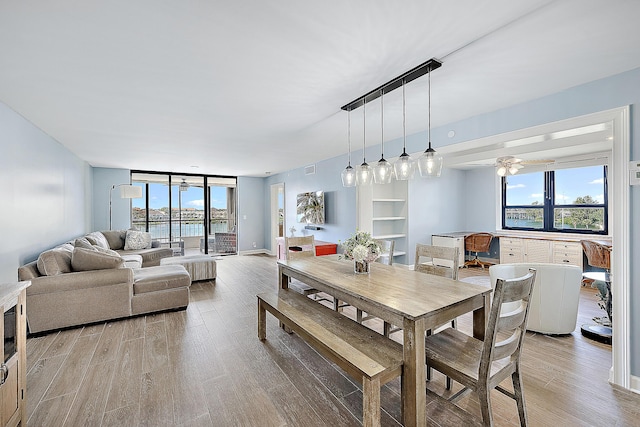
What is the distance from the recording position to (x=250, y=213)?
8820 millimetres

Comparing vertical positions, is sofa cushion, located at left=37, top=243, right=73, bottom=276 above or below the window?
below

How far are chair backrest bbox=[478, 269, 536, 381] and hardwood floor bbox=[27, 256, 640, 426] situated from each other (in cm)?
60

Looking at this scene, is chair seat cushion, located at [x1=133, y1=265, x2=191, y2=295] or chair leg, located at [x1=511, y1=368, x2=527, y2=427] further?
chair seat cushion, located at [x1=133, y1=265, x2=191, y2=295]

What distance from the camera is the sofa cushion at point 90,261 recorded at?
127 inches

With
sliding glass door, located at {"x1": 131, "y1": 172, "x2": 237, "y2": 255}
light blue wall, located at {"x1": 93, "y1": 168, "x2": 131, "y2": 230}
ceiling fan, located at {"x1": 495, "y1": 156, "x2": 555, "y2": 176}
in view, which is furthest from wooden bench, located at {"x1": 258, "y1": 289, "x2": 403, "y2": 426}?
light blue wall, located at {"x1": 93, "y1": 168, "x2": 131, "y2": 230}

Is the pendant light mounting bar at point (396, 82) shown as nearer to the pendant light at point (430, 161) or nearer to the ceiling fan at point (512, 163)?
the pendant light at point (430, 161)

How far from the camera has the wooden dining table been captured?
1.60 meters

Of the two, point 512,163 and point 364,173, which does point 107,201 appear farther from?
point 512,163

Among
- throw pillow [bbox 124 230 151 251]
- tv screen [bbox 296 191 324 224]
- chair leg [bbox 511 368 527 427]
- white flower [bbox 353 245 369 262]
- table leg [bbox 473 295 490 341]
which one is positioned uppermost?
tv screen [bbox 296 191 324 224]

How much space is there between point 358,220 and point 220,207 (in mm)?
5185

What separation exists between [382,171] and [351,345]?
1.60m

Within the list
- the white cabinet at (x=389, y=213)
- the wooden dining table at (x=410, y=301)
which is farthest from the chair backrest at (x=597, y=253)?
the wooden dining table at (x=410, y=301)

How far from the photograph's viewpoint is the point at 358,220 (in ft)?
17.7

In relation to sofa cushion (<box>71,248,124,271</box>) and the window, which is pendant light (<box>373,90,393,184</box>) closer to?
sofa cushion (<box>71,248,124,271</box>)
